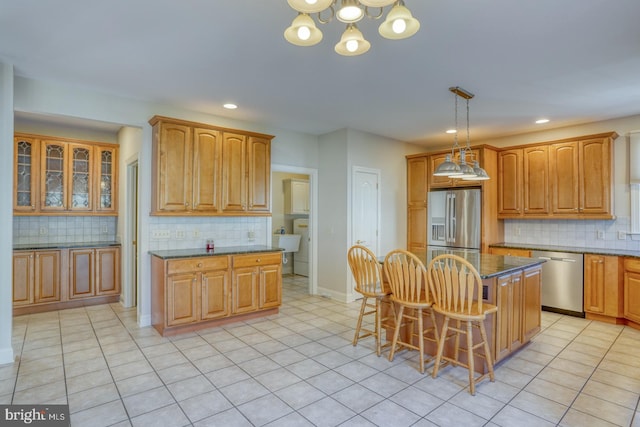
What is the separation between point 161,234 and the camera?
13.9 ft

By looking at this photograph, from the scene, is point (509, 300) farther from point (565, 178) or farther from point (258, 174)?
point (258, 174)

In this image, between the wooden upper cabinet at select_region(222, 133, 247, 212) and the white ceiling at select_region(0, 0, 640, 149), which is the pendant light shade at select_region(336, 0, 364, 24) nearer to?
the white ceiling at select_region(0, 0, 640, 149)

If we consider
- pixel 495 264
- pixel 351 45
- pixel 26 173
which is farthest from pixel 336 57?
pixel 26 173

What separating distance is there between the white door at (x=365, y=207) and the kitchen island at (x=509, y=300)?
1.83 metres

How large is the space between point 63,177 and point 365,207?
4.55 metres

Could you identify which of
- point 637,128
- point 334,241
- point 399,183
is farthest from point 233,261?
point 637,128

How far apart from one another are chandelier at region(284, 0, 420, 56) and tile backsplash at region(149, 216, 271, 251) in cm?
317

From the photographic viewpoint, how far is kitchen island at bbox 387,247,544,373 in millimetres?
2922

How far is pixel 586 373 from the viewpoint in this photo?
292 centimetres

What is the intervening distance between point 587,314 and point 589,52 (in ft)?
11.0

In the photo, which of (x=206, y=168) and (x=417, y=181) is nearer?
(x=206, y=168)

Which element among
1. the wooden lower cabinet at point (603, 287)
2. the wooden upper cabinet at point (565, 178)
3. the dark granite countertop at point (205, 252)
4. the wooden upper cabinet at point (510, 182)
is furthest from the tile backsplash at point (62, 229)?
the wooden lower cabinet at point (603, 287)

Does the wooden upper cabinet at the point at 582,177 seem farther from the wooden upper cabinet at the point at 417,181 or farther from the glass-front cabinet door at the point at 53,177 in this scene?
the glass-front cabinet door at the point at 53,177

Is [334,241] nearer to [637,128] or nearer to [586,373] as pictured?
[586,373]
